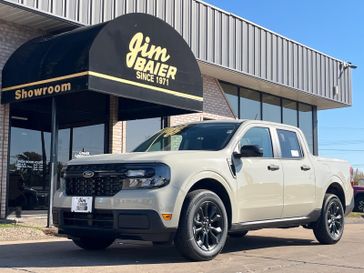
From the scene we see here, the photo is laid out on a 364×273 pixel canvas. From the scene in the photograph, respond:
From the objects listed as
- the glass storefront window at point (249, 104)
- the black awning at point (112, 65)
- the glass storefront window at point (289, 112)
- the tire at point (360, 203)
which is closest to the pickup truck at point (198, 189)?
the black awning at point (112, 65)

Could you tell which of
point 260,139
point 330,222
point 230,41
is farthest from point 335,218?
point 230,41

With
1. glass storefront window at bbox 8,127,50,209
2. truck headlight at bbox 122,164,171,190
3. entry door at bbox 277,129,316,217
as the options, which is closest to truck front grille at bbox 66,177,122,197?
truck headlight at bbox 122,164,171,190

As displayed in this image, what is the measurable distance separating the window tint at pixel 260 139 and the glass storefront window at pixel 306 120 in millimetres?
14572

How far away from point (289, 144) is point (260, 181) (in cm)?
129

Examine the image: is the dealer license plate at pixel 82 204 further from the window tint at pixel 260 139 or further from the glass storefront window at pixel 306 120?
the glass storefront window at pixel 306 120

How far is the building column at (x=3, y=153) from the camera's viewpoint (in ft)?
38.1

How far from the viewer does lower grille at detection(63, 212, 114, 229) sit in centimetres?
635

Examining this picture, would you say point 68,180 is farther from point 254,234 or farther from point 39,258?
point 254,234

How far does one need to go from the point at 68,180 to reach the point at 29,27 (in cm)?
645

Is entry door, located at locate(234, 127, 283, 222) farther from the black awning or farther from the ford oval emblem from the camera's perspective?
the black awning

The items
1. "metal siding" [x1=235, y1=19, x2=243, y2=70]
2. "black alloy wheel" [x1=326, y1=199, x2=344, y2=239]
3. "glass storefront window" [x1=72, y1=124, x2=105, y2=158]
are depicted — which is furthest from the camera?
"metal siding" [x1=235, y1=19, x2=243, y2=70]

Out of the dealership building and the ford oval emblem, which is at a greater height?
the dealership building

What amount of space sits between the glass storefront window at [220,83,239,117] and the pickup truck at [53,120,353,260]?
944 cm

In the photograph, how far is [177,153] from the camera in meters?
6.61
